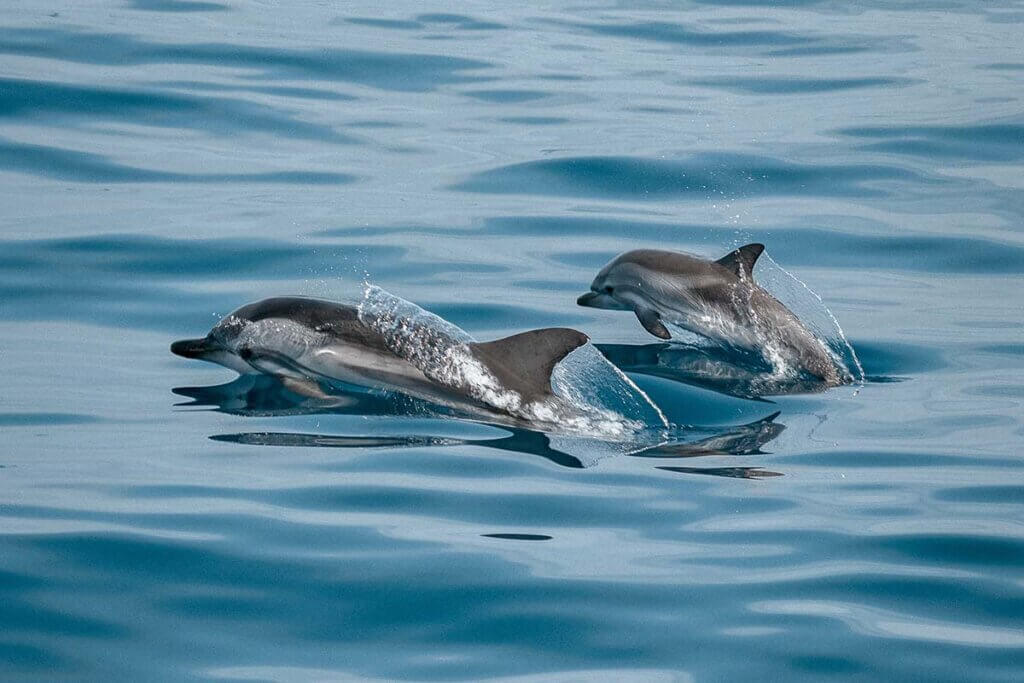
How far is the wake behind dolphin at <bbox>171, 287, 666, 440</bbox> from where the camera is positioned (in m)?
8.33

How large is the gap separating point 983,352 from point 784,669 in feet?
17.1

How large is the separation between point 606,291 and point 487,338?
1.32m

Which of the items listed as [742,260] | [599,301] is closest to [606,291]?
[599,301]

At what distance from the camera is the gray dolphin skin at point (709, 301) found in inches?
393

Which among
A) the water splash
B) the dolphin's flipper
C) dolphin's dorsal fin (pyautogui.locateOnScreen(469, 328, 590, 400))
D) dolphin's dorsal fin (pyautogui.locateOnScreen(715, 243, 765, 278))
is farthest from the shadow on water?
dolphin's dorsal fin (pyautogui.locateOnScreen(715, 243, 765, 278))

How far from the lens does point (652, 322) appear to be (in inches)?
416

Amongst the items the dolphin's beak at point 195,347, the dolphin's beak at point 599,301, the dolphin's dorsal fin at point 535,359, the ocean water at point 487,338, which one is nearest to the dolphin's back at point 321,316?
the dolphin's beak at point 195,347

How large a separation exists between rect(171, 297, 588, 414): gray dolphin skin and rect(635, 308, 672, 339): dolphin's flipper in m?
2.14

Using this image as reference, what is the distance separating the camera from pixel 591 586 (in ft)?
19.3

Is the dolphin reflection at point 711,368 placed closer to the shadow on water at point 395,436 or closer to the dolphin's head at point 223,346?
the shadow on water at point 395,436

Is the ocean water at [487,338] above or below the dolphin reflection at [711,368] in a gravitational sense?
above

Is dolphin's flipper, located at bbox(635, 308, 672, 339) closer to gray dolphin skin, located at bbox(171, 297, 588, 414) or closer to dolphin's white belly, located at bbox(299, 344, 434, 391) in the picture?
gray dolphin skin, located at bbox(171, 297, 588, 414)

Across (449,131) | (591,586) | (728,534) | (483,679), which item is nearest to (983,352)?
(728,534)

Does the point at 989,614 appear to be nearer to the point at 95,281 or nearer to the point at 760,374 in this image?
the point at 760,374
